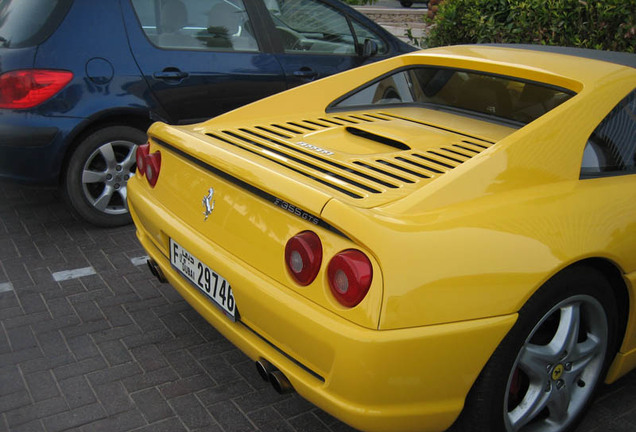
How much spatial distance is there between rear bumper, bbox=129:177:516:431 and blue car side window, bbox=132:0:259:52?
9.62 feet

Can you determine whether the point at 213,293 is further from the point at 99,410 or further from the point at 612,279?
the point at 612,279

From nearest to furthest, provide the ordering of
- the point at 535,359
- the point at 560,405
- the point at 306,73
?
1. the point at 535,359
2. the point at 560,405
3. the point at 306,73

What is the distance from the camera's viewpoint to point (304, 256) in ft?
7.62

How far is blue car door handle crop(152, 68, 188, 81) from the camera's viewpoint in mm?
4840

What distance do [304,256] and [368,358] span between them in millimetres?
405

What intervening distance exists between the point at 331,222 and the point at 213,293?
0.71m

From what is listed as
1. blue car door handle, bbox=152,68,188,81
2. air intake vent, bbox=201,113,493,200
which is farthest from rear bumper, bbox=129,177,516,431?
blue car door handle, bbox=152,68,188,81

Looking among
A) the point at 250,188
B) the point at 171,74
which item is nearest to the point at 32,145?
the point at 171,74

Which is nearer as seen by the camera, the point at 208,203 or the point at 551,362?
the point at 551,362

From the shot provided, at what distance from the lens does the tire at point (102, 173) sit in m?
4.66

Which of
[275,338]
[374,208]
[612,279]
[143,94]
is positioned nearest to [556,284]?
[612,279]

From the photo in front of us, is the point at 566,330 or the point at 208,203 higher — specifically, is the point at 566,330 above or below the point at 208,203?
below

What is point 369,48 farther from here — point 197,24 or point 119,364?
point 119,364

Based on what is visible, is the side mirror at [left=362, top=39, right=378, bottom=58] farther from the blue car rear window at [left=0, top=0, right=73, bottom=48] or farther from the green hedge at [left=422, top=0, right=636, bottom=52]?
the blue car rear window at [left=0, top=0, right=73, bottom=48]
